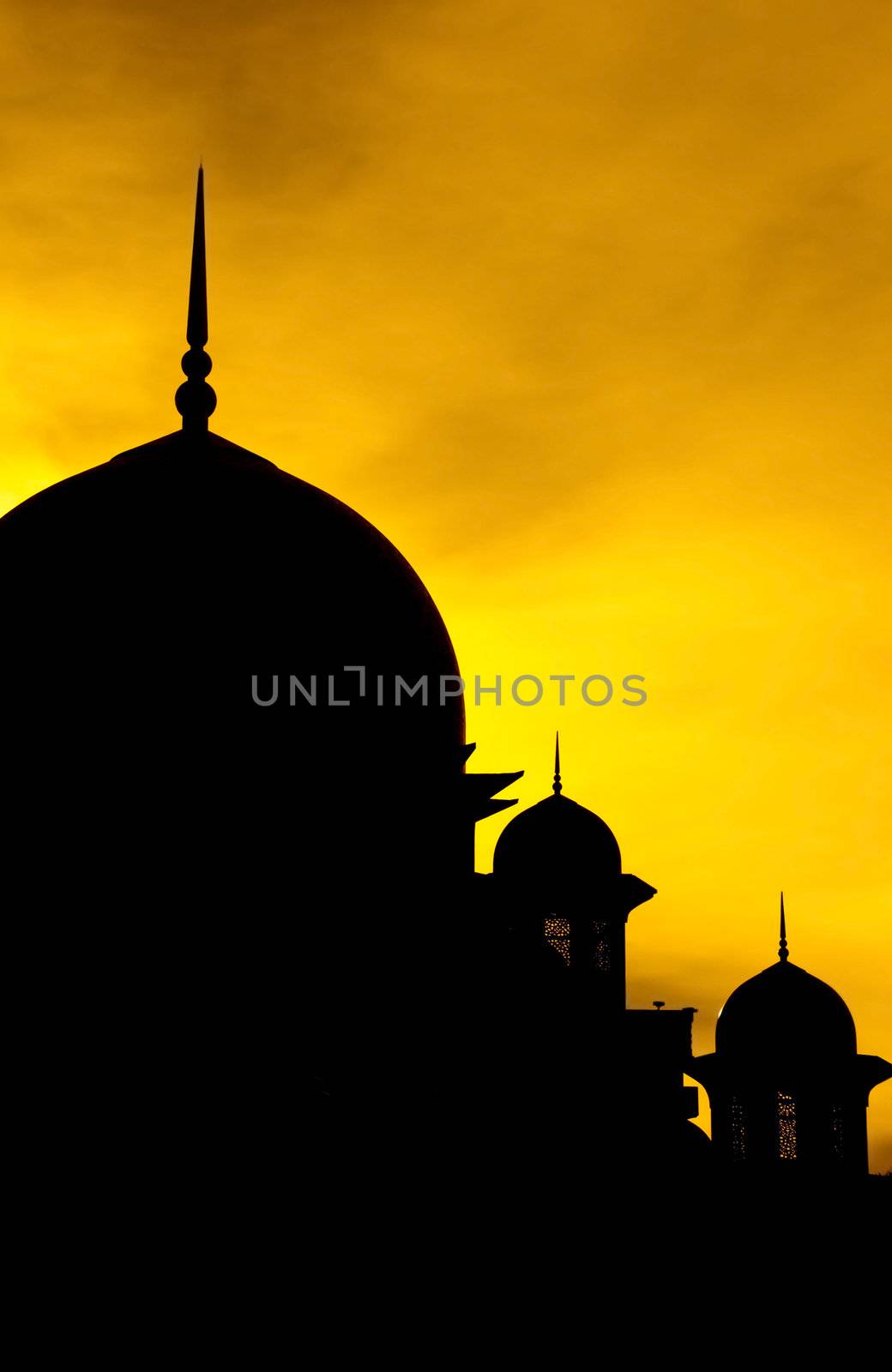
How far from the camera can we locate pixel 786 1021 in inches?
1172

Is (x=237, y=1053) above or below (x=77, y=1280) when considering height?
above

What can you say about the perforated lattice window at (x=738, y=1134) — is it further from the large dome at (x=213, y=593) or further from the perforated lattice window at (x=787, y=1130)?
the large dome at (x=213, y=593)

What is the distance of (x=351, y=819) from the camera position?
21.1 m

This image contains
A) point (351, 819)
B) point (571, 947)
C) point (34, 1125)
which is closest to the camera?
point (34, 1125)

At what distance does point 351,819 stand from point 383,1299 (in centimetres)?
546

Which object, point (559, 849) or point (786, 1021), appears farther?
point (786, 1021)

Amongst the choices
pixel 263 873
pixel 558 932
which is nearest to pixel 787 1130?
pixel 558 932

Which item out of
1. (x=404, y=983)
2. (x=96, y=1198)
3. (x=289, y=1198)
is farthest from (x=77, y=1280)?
(x=404, y=983)

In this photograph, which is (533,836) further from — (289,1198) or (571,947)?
(289,1198)

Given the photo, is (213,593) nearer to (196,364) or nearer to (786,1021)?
(196,364)

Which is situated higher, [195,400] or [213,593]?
[195,400]

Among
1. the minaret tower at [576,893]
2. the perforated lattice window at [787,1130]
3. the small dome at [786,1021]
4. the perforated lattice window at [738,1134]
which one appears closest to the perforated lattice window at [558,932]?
the minaret tower at [576,893]

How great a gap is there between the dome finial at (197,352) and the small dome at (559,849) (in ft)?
25.5

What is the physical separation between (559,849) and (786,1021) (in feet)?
16.1
